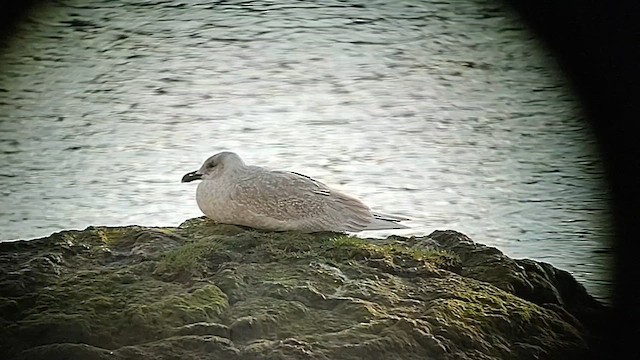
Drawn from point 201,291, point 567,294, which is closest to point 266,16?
point 201,291

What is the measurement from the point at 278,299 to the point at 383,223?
0.40 meters

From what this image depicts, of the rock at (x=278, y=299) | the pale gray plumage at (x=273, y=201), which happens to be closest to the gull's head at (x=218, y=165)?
the pale gray plumage at (x=273, y=201)

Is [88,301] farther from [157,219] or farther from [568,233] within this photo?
[568,233]

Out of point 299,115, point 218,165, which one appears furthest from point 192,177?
point 299,115

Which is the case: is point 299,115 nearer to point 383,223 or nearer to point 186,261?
point 383,223

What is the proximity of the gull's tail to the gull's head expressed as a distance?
30 cm

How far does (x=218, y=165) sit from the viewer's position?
1.73m

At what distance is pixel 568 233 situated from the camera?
77.2 inches

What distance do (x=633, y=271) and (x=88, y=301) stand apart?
3.85 feet

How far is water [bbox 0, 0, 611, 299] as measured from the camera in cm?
198

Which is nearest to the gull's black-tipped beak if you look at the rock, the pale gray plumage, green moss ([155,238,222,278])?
the pale gray plumage

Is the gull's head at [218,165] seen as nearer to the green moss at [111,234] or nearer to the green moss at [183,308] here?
the green moss at [111,234]

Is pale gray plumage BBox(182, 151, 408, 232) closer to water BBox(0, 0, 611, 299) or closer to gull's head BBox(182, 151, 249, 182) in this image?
gull's head BBox(182, 151, 249, 182)

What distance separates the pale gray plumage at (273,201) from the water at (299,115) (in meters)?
0.29
